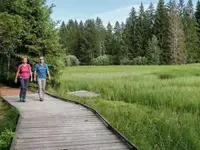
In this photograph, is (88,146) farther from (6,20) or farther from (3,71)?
(3,71)

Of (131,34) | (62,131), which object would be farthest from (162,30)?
(62,131)

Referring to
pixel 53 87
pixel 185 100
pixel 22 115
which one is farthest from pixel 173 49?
pixel 22 115

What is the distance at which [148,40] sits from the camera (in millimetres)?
83562

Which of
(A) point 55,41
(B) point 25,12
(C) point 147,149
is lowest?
(C) point 147,149

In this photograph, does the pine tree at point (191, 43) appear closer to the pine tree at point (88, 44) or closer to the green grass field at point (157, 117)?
the pine tree at point (88, 44)

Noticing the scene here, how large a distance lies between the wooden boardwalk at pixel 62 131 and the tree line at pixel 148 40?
2243 inches

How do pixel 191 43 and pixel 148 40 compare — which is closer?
pixel 191 43

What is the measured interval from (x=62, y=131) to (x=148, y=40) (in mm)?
→ 75101

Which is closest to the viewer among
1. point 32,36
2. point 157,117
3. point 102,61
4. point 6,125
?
point 6,125

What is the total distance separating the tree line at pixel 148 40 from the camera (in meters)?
78.1

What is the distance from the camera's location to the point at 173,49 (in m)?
→ 77.0

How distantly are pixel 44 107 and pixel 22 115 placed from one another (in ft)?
6.40

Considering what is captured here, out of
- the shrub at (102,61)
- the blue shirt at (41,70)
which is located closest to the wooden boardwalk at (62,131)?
the blue shirt at (41,70)

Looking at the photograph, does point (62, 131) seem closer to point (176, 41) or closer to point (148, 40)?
point (176, 41)
